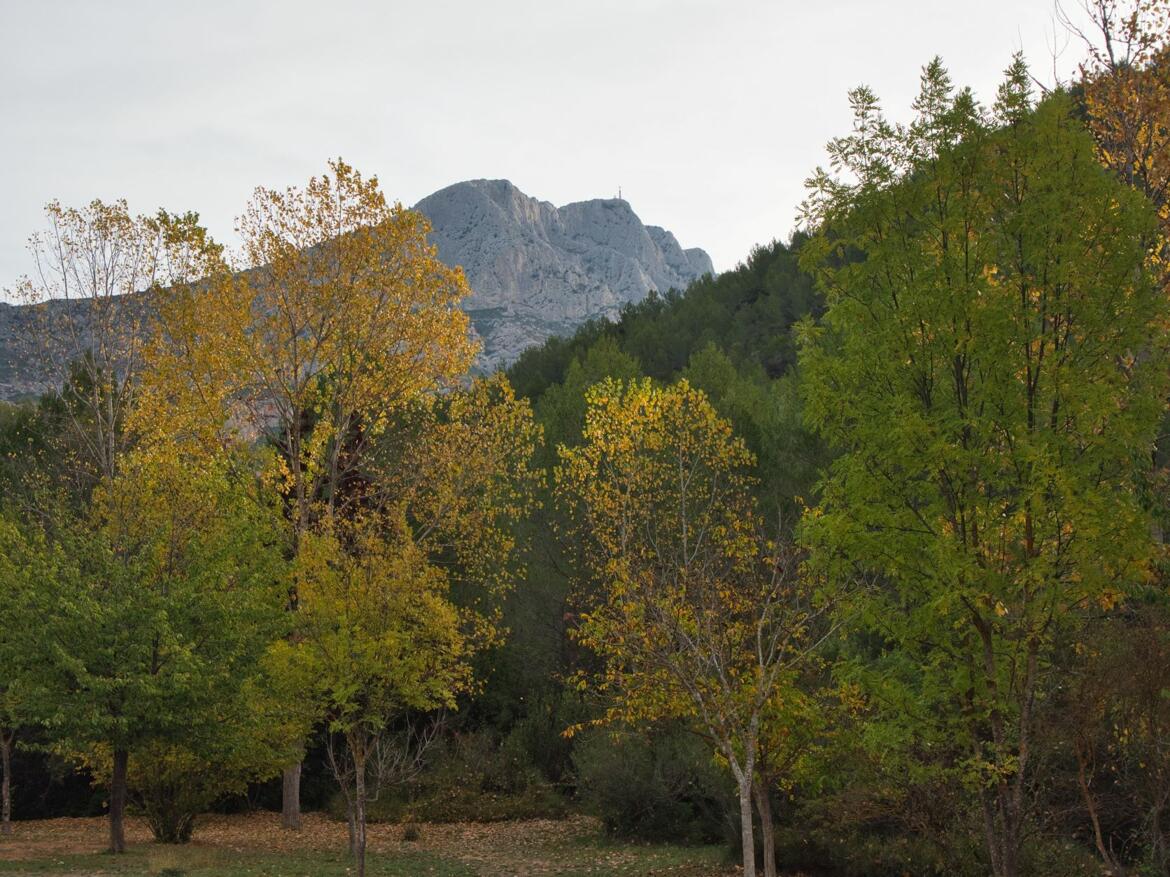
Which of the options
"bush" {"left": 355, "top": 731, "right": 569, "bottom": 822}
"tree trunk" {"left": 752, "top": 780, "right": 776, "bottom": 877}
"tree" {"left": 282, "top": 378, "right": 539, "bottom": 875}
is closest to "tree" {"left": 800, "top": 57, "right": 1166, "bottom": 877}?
"tree trunk" {"left": 752, "top": 780, "right": 776, "bottom": 877}

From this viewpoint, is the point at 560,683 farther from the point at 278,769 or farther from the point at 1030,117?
the point at 1030,117

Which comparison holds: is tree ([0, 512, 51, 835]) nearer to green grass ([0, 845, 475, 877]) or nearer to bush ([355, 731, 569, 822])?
green grass ([0, 845, 475, 877])

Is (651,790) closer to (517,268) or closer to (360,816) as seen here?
(360,816)

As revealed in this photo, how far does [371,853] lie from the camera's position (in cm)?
1891

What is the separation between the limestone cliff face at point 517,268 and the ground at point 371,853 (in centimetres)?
14013

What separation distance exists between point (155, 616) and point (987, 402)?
44.2ft

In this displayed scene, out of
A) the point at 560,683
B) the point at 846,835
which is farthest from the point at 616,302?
the point at 846,835

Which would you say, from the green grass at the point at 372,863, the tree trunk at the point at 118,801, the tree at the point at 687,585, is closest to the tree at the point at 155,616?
the tree trunk at the point at 118,801

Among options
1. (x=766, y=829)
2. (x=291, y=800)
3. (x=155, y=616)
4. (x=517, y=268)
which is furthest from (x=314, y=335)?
(x=517, y=268)

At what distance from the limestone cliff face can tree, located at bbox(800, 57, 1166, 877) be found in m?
152

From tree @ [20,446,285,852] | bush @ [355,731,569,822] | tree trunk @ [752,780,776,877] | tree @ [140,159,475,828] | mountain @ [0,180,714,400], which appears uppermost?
mountain @ [0,180,714,400]

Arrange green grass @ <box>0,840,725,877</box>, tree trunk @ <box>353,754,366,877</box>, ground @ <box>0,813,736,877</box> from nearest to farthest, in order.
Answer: tree trunk @ <box>353,754,366,877</box>
green grass @ <box>0,840,725,877</box>
ground @ <box>0,813,736,877</box>

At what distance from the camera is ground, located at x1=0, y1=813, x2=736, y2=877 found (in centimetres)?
1578

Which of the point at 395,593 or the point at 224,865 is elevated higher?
the point at 395,593
